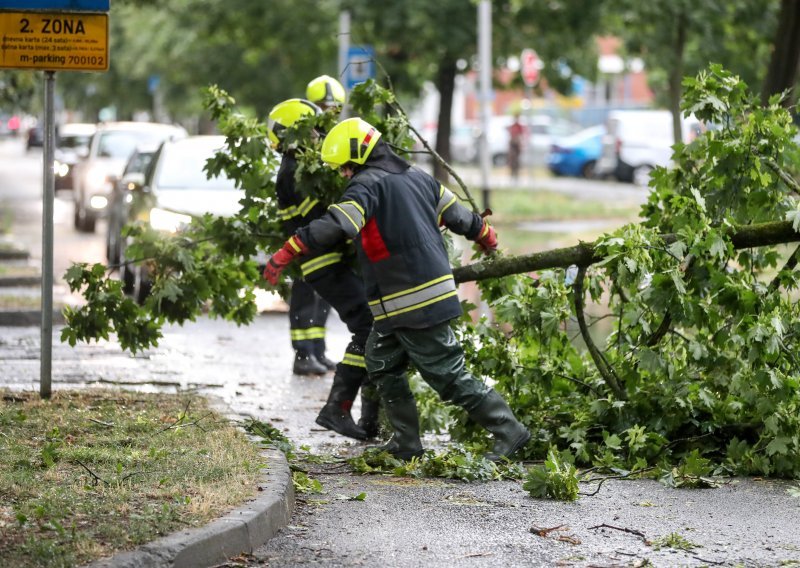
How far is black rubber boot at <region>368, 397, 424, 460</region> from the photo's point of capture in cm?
735

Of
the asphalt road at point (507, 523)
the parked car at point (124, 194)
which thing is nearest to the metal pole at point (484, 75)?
the parked car at point (124, 194)

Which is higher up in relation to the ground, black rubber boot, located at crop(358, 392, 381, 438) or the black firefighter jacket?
the black firefighter jacket

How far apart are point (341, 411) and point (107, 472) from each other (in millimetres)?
1939

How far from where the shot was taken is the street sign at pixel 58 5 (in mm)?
8016

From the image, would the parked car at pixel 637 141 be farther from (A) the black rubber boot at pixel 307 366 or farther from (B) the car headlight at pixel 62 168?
(A) the black rubber boot at pixel 307 366

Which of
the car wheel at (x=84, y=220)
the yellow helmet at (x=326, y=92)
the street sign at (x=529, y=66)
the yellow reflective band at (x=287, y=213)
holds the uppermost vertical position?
the street sign at (x=529, y=66)

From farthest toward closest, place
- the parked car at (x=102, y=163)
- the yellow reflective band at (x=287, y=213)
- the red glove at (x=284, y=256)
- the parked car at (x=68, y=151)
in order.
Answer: the parked car at (x=68, y=151) < the parked car at (x=102, y=163) < the yellow reflective band at (x=287, y=213) < the red glove at (x=284, y=256)

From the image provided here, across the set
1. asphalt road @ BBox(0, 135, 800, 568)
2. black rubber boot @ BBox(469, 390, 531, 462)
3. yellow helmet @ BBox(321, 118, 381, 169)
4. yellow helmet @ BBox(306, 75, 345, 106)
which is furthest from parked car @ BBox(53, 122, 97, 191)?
black rubber boot @ BBox(469, 390, 531, 462)

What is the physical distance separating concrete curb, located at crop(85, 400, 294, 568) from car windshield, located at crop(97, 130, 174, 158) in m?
18.4

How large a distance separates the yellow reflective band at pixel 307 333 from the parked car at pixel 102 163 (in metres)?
12.2

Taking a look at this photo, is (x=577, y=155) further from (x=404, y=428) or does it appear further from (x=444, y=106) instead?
(x=404, y=428)

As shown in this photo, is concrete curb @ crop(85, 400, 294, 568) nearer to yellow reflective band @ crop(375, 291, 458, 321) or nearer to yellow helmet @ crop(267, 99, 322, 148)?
yellow reflective band @ crop(375, 291, 458, 321)

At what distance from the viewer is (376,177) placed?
7.02m

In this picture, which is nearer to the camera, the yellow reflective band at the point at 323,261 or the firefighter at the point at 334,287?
the firefighter at the point at 334,287
